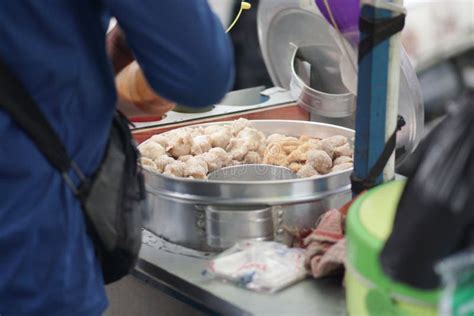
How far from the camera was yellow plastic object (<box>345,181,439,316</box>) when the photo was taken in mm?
800

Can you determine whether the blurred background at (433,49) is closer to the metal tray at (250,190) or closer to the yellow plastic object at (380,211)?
the metal tray at (250,190)

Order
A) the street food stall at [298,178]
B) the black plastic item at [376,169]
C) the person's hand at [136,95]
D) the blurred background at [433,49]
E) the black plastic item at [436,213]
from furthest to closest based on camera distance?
the blurred background at [433,49], the black plastic item at [376,169], the person's hand at [136,95], the street food stall at [298,178], the black plastic item at [436,213]

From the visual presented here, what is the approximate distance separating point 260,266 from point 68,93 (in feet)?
1.67

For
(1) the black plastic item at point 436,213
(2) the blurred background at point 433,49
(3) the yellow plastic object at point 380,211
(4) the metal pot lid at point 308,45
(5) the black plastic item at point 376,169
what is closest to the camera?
(1) the black plastic item at point 436,213

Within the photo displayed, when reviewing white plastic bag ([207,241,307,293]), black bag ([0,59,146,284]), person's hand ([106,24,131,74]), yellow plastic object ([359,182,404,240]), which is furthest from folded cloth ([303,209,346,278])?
person's hand ([106,24,131,74])

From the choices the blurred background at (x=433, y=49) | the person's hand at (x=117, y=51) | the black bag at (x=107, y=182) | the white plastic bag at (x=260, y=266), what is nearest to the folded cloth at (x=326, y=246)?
the white plastic bag at (x=260, y=266)

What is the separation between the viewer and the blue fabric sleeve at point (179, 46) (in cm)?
91

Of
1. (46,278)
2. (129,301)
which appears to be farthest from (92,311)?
(129,301)

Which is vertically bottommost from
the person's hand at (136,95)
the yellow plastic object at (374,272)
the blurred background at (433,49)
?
the blurred background at (433,49)

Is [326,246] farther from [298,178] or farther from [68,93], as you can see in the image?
[68,93]

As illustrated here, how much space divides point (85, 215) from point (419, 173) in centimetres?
54

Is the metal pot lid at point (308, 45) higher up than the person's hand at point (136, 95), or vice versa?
the person's hand at point (136, 95)

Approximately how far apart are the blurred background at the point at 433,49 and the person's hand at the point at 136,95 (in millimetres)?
1107

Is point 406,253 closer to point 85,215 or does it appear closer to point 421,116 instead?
point 85,215
